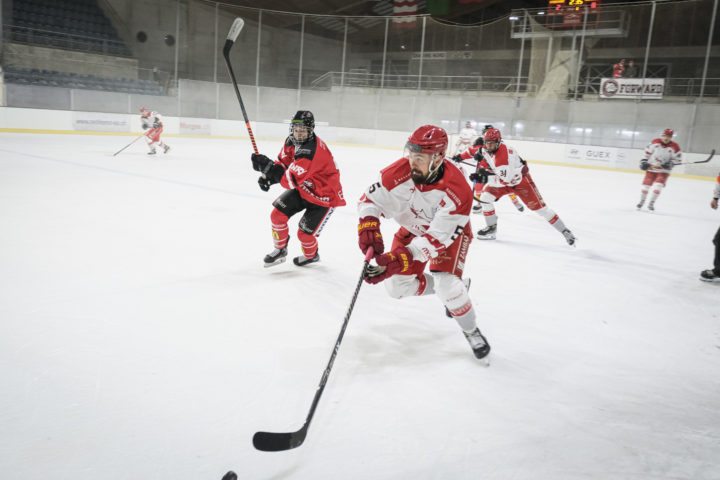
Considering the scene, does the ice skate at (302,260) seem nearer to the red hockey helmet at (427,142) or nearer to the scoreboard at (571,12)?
the red hockey helmet at (427,142)

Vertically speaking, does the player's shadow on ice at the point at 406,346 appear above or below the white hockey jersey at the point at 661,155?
below

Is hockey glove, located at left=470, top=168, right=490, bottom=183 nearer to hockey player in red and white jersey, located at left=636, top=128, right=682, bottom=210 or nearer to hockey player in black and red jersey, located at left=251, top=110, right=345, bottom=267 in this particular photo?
hockey player in black and red jersey, located at left=251, top=110, right=345, bottom=267

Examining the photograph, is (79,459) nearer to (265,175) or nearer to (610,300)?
(265,175)

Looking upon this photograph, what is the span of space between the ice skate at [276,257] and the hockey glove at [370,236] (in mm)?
1702

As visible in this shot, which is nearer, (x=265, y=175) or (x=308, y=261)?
(x=265, y=175)

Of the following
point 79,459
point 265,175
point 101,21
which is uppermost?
point 101,21

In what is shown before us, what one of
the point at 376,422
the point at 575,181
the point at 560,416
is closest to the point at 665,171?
the point at 575,181

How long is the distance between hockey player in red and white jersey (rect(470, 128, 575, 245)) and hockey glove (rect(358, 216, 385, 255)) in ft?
10.1

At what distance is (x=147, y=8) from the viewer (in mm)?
20344

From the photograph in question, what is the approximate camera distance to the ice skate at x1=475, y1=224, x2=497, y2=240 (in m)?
5.77

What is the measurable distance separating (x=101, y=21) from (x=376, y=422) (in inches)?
907

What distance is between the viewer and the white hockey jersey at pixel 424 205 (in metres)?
2.49

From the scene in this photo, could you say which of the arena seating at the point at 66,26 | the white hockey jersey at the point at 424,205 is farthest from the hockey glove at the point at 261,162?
the arena seating at the point at 66,26

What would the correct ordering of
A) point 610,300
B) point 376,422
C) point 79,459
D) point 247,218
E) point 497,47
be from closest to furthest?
point 79,459
point 376,422
point 610,300
point 247,218
point 497,47
